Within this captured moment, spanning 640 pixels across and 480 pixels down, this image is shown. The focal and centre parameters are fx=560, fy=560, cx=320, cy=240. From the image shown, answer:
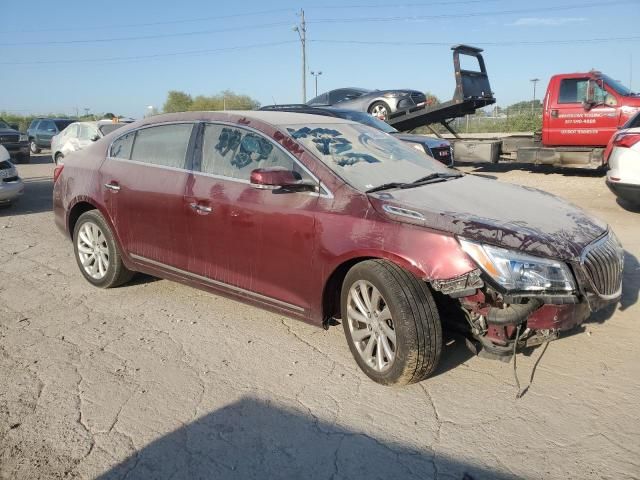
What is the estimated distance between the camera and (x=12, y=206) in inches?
413

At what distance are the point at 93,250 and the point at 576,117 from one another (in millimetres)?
11068

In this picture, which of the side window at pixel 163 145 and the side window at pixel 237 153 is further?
the side window at pixel 163 145

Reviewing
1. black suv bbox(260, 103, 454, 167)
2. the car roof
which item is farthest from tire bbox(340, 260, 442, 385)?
black suv bbox(260, 103, 454, 167)

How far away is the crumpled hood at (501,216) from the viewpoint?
3195 mm

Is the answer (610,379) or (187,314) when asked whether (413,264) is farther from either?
(187,314)

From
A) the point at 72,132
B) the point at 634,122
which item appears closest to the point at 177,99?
the point at 72,132

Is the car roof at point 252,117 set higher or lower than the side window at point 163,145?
higher

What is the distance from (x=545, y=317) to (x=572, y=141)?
430 inches

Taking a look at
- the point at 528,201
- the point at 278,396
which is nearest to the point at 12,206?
the point at 278,396

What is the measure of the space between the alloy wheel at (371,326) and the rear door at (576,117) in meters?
10.8

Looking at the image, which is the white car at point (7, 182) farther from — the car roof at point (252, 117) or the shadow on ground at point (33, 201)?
the car roof at point (252, 117)

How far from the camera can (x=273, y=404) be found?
3.31 meters

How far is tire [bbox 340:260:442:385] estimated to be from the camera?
3244 mm

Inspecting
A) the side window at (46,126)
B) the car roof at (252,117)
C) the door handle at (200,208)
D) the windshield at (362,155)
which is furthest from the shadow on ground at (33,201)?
the side window at (46,126)
